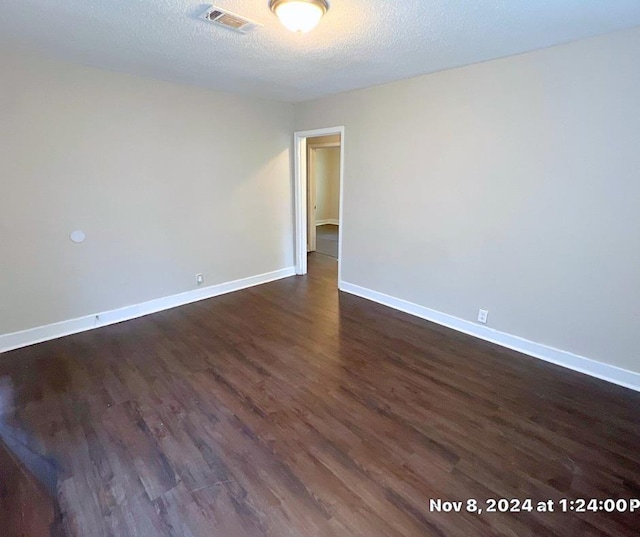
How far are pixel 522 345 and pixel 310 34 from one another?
304 centimetres

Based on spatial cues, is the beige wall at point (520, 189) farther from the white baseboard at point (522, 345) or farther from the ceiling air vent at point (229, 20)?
the ceiling air vent at point (229, 20)

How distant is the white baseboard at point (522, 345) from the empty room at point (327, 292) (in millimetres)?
18

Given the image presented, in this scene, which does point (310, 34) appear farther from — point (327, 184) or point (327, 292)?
point (327, 184)

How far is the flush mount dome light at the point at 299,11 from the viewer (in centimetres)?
186

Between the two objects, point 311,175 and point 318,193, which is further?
point 318,193

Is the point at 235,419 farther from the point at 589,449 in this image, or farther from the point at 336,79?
the point at 336,79

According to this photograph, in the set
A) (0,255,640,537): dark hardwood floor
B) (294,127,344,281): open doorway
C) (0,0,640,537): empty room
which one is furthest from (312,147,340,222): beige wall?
(0,255,640,537): dark hardwood floor

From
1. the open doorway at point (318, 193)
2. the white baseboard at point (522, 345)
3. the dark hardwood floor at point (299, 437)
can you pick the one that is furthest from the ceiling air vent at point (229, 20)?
the white baseboard at point (522, 345)

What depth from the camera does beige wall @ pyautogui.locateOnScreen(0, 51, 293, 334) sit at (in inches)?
117

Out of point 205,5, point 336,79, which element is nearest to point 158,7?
point 205,5

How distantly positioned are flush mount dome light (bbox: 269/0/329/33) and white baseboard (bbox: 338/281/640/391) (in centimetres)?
287

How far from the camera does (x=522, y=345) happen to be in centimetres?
313
